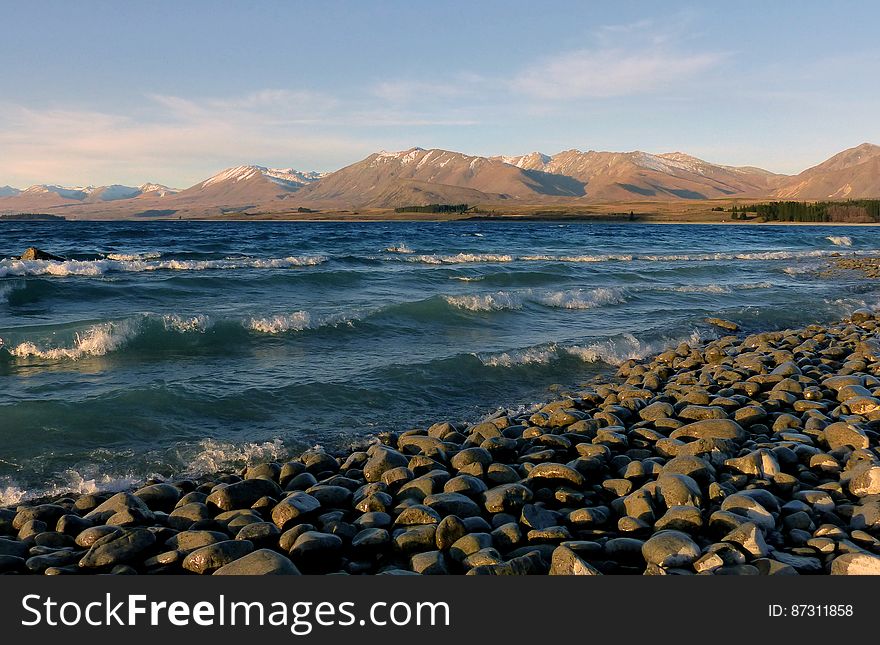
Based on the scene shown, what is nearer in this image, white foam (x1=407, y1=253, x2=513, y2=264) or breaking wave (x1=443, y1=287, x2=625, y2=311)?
breaking wave (x1=443, y1=287, x2=625, y2=311)

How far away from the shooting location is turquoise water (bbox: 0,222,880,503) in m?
7.80

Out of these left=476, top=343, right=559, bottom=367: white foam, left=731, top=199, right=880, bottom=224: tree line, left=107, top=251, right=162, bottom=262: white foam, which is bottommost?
left=476, top=343, right=559, bottom=367: white foam

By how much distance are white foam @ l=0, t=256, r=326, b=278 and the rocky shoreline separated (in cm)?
2353

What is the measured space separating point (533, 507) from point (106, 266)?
27537 millimetres

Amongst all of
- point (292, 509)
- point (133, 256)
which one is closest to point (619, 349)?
point (292, 509)

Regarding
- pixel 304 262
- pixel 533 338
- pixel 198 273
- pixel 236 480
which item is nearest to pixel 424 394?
pixel 236 480

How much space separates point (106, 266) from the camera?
27.5 metres

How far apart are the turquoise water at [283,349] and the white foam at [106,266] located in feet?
0.50

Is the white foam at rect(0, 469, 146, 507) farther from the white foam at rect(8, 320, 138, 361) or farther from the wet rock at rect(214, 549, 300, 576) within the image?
the white foam at rect(8, 320, 138, 361)

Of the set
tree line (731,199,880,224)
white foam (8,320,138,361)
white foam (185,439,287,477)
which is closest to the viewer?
white foam (185,439,287,477)

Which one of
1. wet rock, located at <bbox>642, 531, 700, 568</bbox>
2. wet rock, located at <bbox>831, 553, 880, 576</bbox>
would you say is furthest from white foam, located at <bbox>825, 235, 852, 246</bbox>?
wet rock, located at <bbox>642, 531, 700, 568</bbox>

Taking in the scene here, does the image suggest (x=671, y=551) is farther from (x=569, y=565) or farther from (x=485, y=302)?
(x=485, y=302)

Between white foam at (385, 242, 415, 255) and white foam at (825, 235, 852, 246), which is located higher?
white foam at (825, 235, 852, 246)

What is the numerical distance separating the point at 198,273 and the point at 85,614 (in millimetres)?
24770
